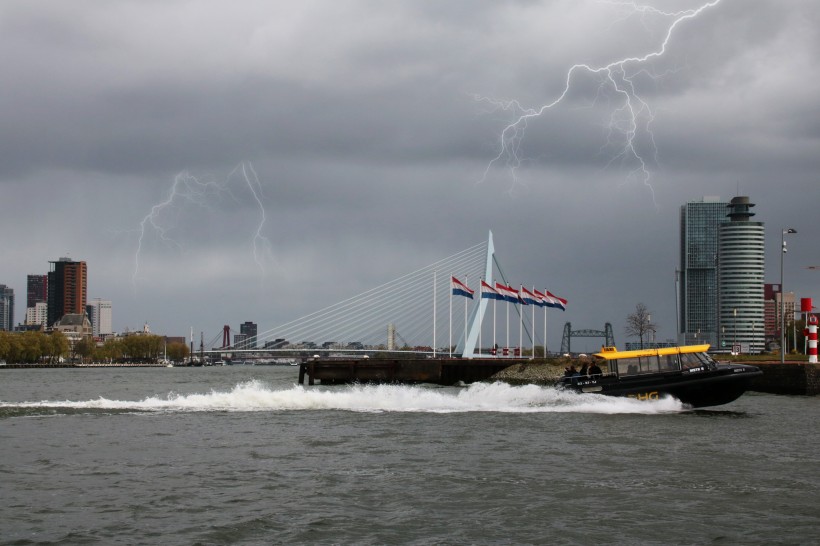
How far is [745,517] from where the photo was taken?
Result: 1822 centimetres

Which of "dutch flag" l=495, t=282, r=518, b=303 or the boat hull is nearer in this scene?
the boat hull

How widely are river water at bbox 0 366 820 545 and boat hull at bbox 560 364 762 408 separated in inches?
21.4

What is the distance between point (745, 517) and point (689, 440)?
1172 centimetres

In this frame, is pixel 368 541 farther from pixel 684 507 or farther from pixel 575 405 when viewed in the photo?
pixel 575 405

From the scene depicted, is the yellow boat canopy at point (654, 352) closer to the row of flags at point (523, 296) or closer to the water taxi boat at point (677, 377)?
the water taxi boat at point (677, 377)

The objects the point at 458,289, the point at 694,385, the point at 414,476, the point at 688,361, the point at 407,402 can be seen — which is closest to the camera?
the point at 414,476

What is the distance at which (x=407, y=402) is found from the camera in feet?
144

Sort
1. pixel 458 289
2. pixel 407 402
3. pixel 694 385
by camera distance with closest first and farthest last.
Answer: pixel 694 385, pixel 407 402, pixel 458 289

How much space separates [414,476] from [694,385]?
65.4 feet

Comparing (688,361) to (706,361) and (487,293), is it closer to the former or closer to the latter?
(706,361)

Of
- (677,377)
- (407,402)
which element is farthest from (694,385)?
(407,402)

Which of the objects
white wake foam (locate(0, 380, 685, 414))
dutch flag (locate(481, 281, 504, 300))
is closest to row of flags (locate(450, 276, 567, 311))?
dutch flag (locate(481, 281, 504, 300))

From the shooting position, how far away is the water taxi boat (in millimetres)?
39281

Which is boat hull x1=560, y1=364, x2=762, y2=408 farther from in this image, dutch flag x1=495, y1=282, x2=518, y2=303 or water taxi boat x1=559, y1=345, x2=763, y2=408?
dutch flag x1=495, y1=282, x2=518, y2=303
